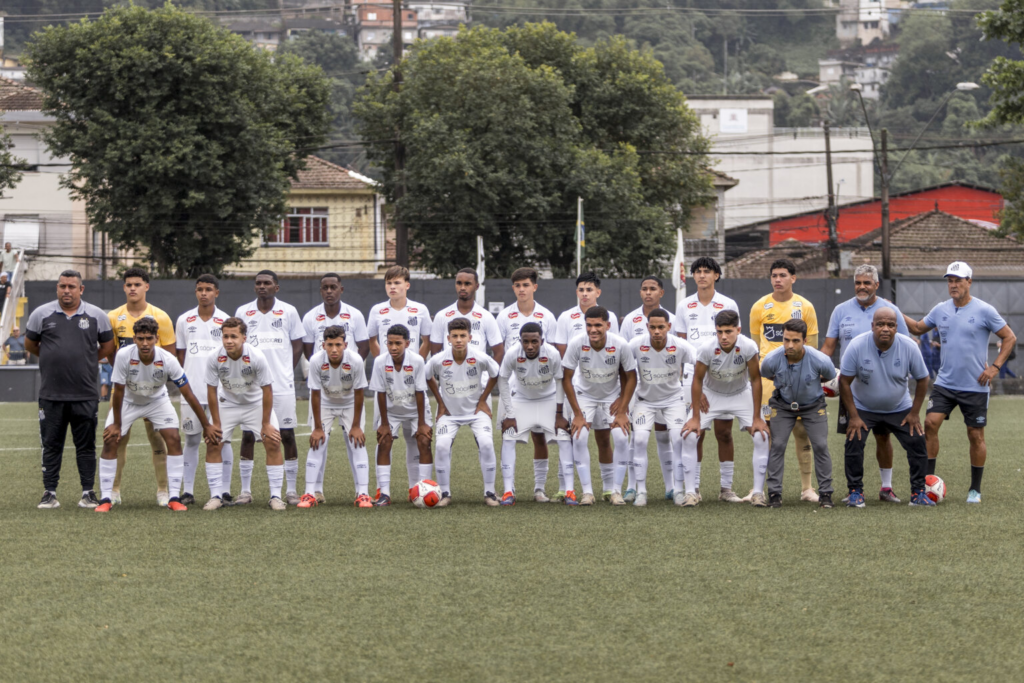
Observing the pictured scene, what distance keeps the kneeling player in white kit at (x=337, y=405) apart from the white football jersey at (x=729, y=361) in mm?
3015

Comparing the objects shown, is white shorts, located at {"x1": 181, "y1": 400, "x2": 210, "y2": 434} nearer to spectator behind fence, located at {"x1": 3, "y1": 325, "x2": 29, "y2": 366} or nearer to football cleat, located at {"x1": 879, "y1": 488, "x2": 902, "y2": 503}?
football cleat, located at {"x1": 879, "y1": 488, "x2": 902, "y2": 503}

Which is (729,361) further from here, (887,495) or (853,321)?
(887,495)

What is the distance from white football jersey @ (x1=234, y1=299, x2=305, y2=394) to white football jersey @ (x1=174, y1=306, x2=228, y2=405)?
0.27 meters

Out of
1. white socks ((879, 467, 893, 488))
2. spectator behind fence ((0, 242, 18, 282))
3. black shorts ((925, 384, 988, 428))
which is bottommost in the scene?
white socks ((879, 467, 893, 488))

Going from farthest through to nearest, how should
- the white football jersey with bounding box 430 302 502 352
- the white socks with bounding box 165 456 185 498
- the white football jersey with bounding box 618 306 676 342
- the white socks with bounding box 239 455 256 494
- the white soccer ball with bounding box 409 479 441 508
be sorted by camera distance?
the white football jersey with bounding box 618 306 676 342 < the white football jersey with bounding box 430 302 502 352 < the white socks with bounding box 239 455 256 494 < the white socks with bounding box 165 456 185 498 < the white soccer ball with bounding box 409 479 441 508

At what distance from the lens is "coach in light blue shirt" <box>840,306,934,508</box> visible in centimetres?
991

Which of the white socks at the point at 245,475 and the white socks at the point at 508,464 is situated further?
the white socks at the point at 245,475

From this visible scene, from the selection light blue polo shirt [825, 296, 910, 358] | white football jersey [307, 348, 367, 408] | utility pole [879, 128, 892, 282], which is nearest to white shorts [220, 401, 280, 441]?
white football jersey [307, 348, 367, 408]

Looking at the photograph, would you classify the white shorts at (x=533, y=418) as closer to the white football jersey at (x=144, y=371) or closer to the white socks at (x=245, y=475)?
the white socks at (x=245, y=475)

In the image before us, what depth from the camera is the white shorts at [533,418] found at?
34.3 feet

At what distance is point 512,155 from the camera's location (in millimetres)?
41031

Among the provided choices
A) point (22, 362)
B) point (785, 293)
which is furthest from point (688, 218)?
point (785, 293)

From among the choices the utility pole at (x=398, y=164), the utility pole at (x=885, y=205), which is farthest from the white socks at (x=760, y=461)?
the utility pole at (x=885, y=205)

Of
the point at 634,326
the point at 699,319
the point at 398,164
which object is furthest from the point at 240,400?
the point at 398,164
